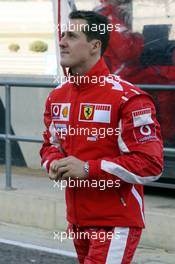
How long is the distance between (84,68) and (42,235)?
3595 mm

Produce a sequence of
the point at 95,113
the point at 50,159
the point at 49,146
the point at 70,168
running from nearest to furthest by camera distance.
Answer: the point at 70,168 → the point at 95,113 → the point at 50,159 → the point at 49,146

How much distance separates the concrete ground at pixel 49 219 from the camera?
626 cm

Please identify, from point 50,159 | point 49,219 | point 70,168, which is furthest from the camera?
point 49,219

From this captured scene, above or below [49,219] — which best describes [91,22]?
above

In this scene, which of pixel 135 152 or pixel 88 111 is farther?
pixel 88 111

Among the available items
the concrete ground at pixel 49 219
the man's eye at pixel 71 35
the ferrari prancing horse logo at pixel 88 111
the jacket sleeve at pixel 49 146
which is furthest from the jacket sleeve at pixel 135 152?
the concrete ground at pixel 49 219

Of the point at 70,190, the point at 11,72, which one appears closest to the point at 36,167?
the point at 11,72

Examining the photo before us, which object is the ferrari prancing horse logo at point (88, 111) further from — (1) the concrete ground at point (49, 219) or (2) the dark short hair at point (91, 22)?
(1) the concrete ground at point (49, 219)

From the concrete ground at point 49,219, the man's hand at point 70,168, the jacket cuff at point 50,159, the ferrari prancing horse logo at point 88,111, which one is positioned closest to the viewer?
the man's hand at point 70,168

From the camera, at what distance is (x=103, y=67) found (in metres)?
3.65

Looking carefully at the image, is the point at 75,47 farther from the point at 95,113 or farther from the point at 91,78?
the point at 95,113

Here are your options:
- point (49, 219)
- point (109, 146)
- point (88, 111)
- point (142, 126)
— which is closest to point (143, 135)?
point (142, 126)

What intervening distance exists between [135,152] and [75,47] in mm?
578

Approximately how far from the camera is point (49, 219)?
709cm
